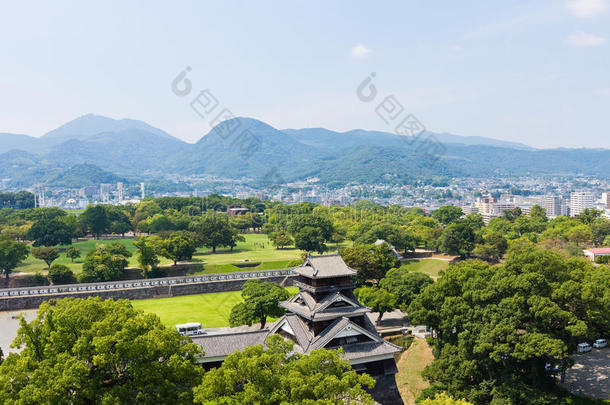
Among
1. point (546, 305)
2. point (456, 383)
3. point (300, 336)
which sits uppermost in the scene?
point (546, 305)

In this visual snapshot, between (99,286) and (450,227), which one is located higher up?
(450,227)

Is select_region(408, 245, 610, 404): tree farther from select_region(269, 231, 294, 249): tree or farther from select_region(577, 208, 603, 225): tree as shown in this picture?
select_region(577, 208, 603, 225): tree

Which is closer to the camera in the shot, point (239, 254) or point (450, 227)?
point (450, 227)

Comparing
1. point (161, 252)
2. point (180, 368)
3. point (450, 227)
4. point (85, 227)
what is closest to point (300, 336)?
point (180, 368)

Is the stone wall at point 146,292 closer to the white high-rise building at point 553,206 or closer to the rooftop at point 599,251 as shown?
the rooftop at point 599,251

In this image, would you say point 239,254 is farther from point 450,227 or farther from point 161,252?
point 450,227

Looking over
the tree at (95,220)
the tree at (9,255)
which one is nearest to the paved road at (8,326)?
the tree at (9,255)
